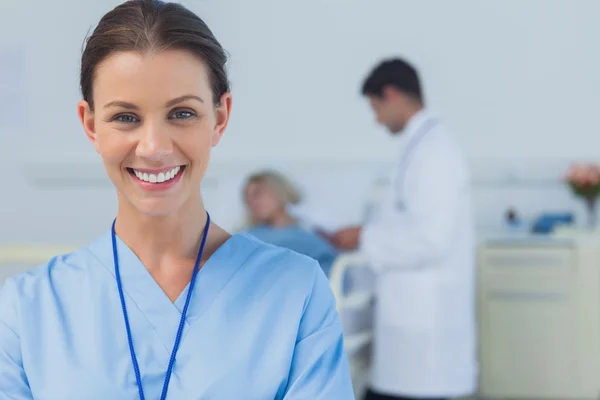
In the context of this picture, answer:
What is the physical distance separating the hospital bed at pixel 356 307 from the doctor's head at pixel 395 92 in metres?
0.49

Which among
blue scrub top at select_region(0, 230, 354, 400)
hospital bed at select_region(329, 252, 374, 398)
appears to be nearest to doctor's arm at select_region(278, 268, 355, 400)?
blue scrub top at select_region(0, 230, 354, 400)

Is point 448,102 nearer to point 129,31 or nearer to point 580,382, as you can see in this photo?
point 580,382

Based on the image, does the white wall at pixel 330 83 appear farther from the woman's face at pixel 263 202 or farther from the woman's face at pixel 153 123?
the woman's face at pixel 153 123

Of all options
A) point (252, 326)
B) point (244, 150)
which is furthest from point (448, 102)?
point (252, 326)

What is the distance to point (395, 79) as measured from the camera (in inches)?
126

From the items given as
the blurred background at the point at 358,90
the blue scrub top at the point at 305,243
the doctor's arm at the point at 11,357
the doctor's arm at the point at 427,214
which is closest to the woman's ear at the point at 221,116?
the doctor's arm at the point at 11,357

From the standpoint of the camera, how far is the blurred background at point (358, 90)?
4223 mm

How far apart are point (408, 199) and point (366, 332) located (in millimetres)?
530

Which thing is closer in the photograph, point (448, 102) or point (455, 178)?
point (455, 178)

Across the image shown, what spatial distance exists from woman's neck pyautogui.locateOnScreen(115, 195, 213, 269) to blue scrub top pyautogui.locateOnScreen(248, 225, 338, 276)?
213 cm

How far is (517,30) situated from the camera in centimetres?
422

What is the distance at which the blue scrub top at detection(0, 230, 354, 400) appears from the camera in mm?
964

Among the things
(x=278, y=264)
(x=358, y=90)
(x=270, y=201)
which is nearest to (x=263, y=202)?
(x=270, y=201)

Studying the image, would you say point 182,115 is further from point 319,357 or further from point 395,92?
point 395,92
